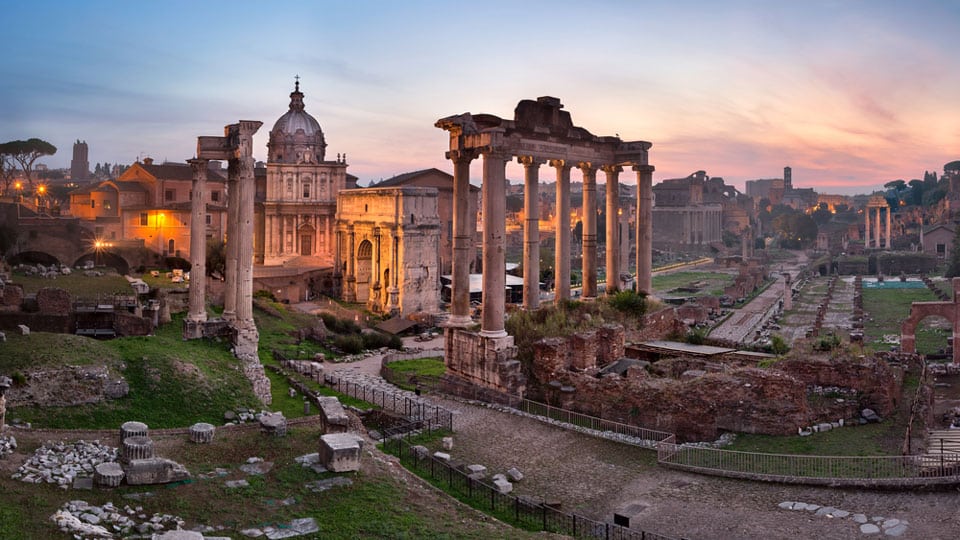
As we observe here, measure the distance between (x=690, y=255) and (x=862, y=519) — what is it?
115 metres

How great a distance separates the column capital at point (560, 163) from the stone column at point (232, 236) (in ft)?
31.5

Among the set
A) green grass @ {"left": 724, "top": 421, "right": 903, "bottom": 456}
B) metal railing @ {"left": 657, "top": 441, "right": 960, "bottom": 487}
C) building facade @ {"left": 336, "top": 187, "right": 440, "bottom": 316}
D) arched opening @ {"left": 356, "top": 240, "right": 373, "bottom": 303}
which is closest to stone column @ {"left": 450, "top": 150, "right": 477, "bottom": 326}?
metal railing @ {"left": 657, "top": 441, "right": 960, "bottom": 487}

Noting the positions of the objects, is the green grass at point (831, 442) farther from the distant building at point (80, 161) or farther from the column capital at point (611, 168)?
the distant building at point (80, 161)

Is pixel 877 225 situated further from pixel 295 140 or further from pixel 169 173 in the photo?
pixel 169 173

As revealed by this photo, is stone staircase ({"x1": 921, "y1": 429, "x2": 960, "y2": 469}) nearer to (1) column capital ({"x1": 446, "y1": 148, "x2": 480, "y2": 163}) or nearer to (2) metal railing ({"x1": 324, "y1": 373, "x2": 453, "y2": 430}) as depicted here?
(2) metal railing ({"x1": 324, "y1": 373, "x2": 453, "y2": 430})

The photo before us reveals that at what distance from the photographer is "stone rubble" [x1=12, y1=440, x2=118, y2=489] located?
12594mm

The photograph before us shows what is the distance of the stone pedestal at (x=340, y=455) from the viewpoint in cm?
1378

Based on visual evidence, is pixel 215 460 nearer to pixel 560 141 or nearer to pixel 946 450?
pixel 946 450

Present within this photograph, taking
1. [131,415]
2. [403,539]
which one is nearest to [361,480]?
[403,539]

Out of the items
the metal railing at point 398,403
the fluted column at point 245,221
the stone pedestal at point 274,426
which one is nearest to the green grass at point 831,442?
the metal railing at point 398,403

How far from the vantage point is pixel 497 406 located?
21.2 metres

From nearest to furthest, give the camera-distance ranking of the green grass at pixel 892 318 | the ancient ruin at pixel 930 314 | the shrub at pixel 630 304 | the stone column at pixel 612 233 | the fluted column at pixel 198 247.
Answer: the fluted column at pixel 198 247 < the shrub at pixel 630 304 < the stone column at pixel 612 233 < the ancient ruin at pixel 930 314 < the green grass at pixel 892 318

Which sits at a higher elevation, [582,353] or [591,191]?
[591,191]

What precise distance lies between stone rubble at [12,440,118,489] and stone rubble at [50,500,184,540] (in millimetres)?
1058
